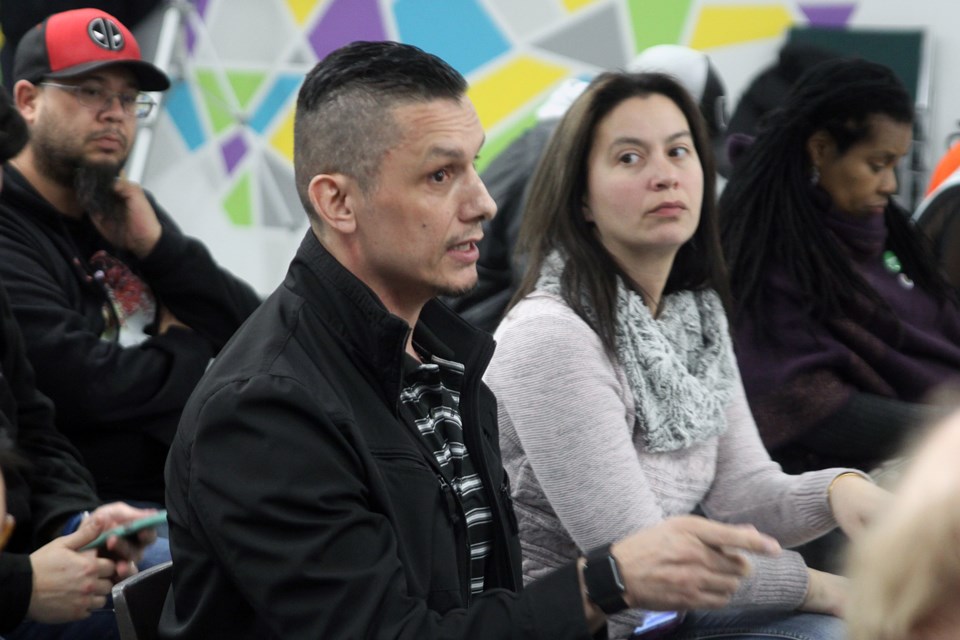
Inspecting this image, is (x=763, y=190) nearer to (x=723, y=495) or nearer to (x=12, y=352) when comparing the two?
(x=723, y=495)

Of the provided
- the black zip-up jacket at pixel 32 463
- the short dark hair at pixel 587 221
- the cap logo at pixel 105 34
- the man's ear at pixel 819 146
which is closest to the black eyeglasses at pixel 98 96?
the cap logo at pixel 105 34

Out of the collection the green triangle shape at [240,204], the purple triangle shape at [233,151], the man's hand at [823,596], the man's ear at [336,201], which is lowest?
the green triangle shape at [240,204]

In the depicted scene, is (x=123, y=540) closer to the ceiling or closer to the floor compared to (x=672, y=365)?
closer to the floor

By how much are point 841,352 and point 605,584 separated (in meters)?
1.26

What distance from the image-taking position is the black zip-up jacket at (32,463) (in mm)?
2082

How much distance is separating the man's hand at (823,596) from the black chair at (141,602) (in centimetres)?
98

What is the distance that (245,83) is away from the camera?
5.13 metres

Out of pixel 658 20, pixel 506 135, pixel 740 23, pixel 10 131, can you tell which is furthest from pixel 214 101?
pixel 10 131

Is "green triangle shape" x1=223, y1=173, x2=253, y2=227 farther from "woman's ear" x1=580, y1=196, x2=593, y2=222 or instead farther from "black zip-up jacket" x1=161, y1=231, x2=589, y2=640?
"black zip-up jacket" x1=161, y1=231, x2=589, y2=640

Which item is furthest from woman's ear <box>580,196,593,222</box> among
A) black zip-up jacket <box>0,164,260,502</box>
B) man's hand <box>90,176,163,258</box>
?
man's hand <box>90,176,163,258</box>

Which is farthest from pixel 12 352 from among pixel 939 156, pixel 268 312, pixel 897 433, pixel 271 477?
pixel 939 156

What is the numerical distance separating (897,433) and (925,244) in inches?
21.4

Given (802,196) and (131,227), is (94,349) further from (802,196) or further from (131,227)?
(802,196)

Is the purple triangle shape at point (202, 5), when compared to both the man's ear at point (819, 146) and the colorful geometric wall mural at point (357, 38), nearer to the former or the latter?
the colorful geometric wall mural at point (357, 38)
